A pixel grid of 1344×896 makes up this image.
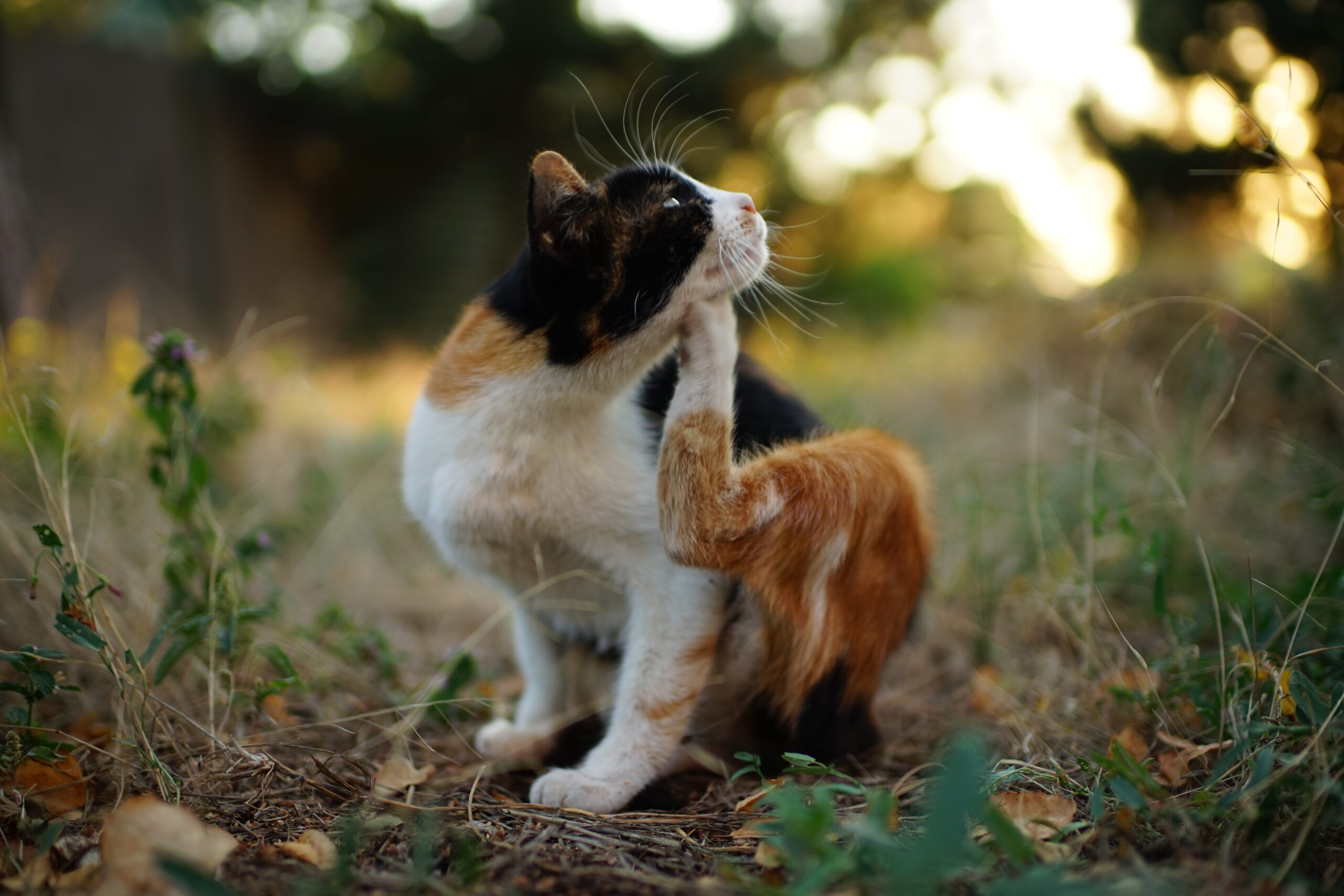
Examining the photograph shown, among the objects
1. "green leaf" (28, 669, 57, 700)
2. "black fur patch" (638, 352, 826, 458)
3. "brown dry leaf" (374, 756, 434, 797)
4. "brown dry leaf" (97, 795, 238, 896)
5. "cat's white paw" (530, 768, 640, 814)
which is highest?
"black fur patch" (638, 352, 826, 458)

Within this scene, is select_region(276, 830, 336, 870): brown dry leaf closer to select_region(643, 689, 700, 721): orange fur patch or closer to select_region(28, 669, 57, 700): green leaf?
select_region(28, 669, 57, 700): green leaf

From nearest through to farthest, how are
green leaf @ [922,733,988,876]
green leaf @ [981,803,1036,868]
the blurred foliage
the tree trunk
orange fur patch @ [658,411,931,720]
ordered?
green leaf @ [922,733,988,876]
green leaf @ [981,803,1036,868]
orange fur patch @ [658,411,931,720]
the tree trunk
the blurred foliage

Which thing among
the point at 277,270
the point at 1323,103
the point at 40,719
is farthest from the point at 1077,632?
the point at 277,270

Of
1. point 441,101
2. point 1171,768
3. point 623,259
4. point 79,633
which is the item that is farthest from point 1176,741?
point 441,101

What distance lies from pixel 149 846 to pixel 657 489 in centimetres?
94

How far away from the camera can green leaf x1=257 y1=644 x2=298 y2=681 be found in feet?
5.66

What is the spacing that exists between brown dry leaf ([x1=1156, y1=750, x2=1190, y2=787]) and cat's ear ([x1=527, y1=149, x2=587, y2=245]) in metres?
1.51

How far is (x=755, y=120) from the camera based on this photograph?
9.75m

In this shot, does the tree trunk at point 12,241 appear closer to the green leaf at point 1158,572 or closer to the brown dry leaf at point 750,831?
the brown dry leaf at point 750,831

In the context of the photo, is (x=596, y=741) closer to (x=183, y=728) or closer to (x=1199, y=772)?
(x=183, y=728)

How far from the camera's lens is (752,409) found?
1.90 metres

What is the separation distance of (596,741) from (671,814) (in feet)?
1.66

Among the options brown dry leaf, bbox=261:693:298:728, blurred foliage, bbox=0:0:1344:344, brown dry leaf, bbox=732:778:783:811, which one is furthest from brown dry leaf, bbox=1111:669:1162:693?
blurred foliage, bbox=0:0:1344:344

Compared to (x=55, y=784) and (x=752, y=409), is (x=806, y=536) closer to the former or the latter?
(x=752, y=409)
